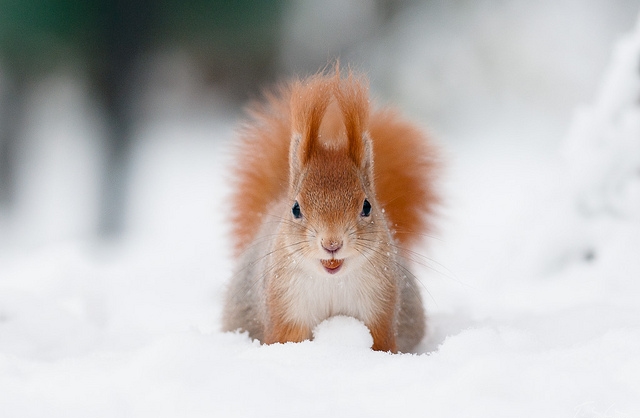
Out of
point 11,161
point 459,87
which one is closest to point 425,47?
point 459,87

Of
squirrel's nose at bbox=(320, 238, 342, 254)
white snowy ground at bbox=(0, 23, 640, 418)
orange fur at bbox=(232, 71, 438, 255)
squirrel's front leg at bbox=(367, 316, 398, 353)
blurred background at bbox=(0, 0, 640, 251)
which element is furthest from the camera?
blurred background at bbox=(0, 0, 640, 251)

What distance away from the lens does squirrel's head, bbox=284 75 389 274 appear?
0.95 m

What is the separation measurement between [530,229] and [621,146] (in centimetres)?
34

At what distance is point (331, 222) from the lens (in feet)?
3.15

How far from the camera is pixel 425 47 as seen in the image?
311 cm

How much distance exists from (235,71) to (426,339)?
2.17 meters

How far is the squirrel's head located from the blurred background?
1901 millimetres

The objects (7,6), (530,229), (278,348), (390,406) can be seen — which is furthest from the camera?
(7,6)

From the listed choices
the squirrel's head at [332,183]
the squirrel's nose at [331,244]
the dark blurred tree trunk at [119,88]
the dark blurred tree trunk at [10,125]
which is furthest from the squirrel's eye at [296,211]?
the dark blurred tree trunk at [10,125]

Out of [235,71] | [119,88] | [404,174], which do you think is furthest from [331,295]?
[119,88]

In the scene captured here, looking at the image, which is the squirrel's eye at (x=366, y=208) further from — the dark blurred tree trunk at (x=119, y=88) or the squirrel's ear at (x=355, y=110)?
the dark blurred tree trunk at (x=119, y=88)

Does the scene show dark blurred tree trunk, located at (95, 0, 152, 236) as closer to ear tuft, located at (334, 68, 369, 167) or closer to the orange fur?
the orange fur

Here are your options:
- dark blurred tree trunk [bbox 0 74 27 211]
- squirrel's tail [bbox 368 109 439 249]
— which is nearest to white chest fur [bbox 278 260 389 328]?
squirrel's tail [bbox 368 109 439 249]

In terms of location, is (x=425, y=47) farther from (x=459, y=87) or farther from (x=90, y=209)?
(x=90, y=209)
